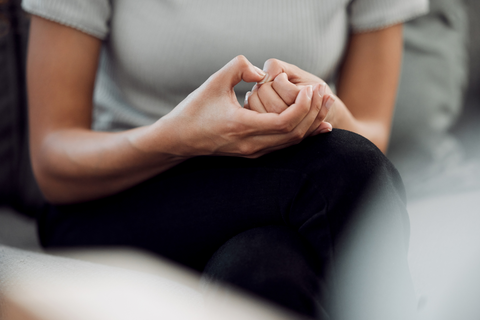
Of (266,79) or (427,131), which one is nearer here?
(266,79)

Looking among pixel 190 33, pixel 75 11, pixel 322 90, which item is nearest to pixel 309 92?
pixel 322 90

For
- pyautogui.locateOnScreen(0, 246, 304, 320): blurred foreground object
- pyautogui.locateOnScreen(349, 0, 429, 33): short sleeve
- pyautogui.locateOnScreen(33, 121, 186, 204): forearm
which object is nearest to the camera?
pyautogui.locateOnScreen(0, 246, 304, 320): blurred foreground object

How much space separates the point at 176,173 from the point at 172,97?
0.15 metres

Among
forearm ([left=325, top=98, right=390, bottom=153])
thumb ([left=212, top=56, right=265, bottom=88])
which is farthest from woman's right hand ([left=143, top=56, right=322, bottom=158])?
forearm ([left=325, top=98, right=390, bottom=153])

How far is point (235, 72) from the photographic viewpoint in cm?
40

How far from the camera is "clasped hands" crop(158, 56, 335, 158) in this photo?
0.40 m

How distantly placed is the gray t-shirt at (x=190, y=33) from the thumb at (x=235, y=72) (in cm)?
18

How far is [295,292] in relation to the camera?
368mm

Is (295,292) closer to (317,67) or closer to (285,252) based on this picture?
(285,252)

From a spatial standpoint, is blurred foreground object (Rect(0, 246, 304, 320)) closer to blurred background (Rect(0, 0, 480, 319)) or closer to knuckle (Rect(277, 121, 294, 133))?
knuckle (Rect(277, 121, 294, 133))

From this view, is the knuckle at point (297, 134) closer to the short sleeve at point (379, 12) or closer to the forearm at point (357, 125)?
the forearm at point (357, 125)

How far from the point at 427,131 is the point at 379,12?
36 cm

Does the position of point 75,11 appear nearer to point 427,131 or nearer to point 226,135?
point 226,135

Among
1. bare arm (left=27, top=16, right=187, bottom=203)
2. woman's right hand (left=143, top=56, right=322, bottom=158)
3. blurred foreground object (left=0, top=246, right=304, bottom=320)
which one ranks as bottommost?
blurred foreground object (left=0, top=246, right=304, bottom=320)
